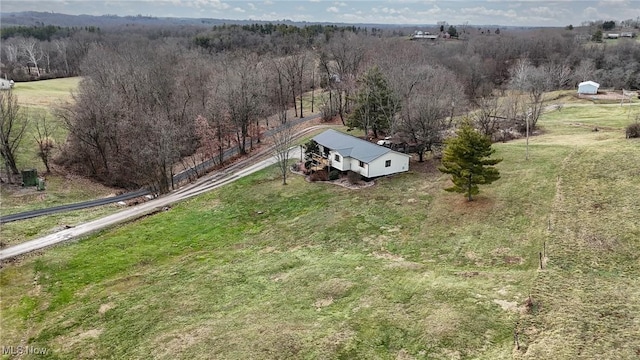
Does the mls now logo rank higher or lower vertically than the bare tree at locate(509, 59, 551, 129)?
lower

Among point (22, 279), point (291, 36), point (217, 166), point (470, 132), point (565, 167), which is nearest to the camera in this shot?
point (22, 279)

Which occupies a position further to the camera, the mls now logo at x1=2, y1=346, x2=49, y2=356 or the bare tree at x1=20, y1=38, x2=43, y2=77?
the bare tree at x1=20, y1=38, x2=43, y2=77

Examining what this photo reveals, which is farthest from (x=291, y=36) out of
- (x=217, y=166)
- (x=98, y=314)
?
(x=98, y=314)

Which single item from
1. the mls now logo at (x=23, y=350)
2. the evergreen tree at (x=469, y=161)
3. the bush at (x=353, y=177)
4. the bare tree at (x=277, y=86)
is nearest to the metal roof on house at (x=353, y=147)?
the bush at (x=353, y=177)

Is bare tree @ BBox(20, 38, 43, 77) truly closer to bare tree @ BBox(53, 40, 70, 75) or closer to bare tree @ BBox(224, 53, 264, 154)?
bare tree @ BBox(53, 40, 70, 75)

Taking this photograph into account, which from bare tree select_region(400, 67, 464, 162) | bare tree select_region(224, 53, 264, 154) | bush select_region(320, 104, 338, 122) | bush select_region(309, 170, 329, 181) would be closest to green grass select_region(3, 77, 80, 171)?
bare tree select_region(224, 53, 264, 154)

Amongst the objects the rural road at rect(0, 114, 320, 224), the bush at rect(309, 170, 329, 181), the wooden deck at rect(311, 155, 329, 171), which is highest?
the wooden deck at rect(311, 155, 329, 171)

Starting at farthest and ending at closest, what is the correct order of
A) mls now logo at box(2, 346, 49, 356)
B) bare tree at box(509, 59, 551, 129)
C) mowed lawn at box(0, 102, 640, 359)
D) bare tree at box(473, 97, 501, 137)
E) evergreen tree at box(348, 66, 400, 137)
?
bare tree at box(509, 59, 551, 129) → evergreen tree at box(348, 66, 400, 137) → bare tree at box(473, 97, 501, 137) → mls now logo at box(2, 346, 49, 356) → mowed lawn at box(0, 102, 640, 359)

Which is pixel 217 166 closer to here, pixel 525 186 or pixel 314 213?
pixel 314 213
